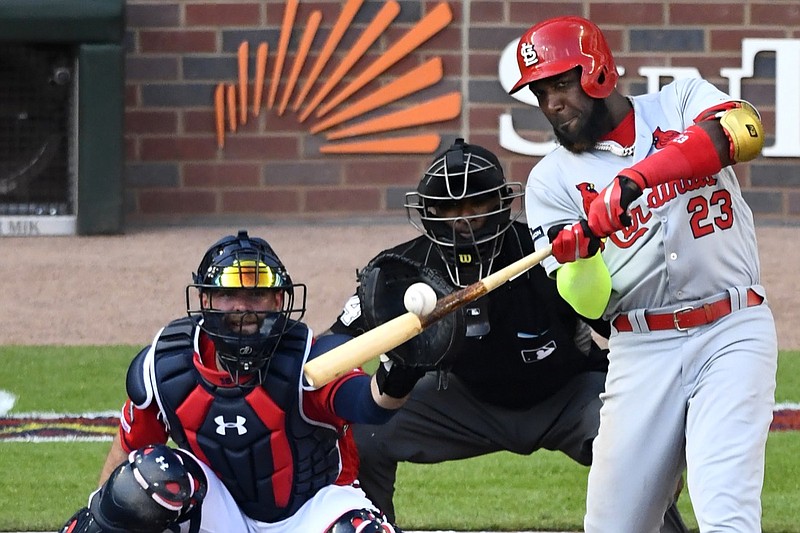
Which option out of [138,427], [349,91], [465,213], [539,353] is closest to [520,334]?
[539,353]

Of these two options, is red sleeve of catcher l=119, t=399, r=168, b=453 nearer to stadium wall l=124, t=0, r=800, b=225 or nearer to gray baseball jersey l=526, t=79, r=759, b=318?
gray baseball jersey l=526, t=79, r=759, b=318

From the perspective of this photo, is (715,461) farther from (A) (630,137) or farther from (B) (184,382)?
(B) (184,382)

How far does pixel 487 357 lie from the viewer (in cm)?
530

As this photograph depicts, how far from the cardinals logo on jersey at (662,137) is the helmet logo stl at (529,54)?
1.35ft

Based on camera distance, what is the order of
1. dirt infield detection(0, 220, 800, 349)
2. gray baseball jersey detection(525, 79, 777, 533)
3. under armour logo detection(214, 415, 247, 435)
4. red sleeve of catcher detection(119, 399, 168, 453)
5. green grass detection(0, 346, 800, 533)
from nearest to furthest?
1. gray baseball jersey detection(525, 79, 777, 533)
2. under armour logo detection(214, 415, 247, 435)
3. red sleeve of catcher detection(119, 399, 168, 453)
4. green grass detection(0, 346, 800, 533)
5. dirt infield detection(0, 220, 800, 349)

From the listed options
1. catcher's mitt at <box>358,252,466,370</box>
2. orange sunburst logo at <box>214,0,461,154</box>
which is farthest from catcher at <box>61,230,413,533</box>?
orange sunburst logo at <box>214,0,461,154</box>

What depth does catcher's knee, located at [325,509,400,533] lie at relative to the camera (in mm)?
4352

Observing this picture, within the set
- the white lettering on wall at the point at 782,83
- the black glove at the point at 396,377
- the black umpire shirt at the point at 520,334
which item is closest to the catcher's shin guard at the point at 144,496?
the black glove at the point at 396,377

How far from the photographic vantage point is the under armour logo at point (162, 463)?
4.29 metres

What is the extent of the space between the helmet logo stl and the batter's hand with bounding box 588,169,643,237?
54 centimetres

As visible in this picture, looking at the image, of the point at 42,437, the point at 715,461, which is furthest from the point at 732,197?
the point at 42,437

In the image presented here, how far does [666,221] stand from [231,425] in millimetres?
1353

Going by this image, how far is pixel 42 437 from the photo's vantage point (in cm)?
725

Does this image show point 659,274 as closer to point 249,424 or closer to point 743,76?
point 249,424
